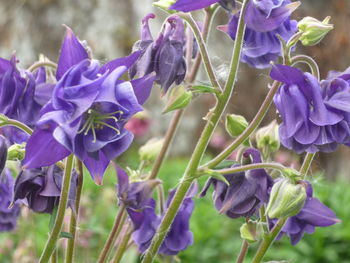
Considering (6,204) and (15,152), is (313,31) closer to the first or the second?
(15,152)

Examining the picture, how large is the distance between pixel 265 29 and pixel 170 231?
0.40 metres

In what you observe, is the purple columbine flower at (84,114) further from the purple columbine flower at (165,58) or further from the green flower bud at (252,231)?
the green flower bud at (252,231)

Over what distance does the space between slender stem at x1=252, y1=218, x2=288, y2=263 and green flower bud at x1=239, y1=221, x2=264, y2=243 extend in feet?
0.04

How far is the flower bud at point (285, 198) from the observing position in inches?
31.0

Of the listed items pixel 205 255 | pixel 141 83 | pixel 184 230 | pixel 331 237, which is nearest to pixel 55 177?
pixel 141 83

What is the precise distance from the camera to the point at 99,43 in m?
5.83

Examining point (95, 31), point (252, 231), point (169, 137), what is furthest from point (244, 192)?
point (95, 31)

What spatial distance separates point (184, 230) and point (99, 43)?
4.91 meters

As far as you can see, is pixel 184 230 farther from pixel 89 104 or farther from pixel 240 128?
pixel 89 104

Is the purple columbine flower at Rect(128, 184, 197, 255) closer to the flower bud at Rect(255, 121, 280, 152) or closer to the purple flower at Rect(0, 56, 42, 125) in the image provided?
the flower bud at Rect(255, 121, 280, 152)

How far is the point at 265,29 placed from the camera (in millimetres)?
794

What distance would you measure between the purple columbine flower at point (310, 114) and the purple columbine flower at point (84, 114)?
215 mm

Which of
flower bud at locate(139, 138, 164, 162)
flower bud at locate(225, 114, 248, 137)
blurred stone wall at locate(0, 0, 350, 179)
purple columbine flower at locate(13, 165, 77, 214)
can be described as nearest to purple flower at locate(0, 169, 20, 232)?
purple columbine flower at locate(13, 165, 77, 214)

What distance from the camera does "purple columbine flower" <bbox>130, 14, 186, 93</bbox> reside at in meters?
0.84
